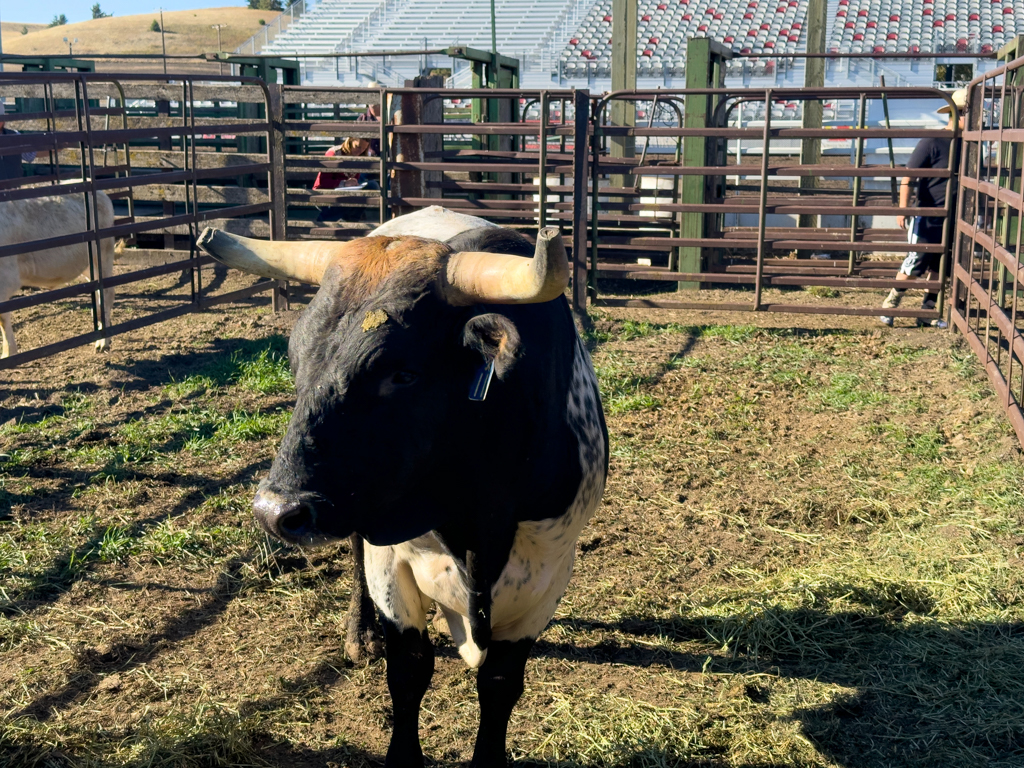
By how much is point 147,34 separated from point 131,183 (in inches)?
2939

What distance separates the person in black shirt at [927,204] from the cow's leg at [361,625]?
6.50 metres

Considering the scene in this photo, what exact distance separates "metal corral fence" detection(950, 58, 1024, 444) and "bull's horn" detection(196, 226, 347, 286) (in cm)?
417

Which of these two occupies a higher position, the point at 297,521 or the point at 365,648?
the point at 297,521

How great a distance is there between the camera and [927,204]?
9.17 meters

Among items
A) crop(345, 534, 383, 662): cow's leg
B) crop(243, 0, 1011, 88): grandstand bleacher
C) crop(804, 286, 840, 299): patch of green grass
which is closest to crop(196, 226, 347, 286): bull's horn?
crop(345, 534, 383, 662): cow's leg

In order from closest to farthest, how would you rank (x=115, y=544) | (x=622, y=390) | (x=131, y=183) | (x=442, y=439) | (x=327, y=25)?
(x=442, y=439)
(x=115, y=544)
(x=622, y=390)
(x=131, y=183)
(x=327, y=25)

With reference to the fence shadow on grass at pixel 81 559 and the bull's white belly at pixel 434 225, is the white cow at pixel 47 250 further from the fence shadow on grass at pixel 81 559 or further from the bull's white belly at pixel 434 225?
the bull's white belly at pixel 434 225

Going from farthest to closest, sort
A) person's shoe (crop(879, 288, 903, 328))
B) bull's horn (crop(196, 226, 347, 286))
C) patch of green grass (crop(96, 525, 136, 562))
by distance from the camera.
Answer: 1. person's shoe (crop(879, 288, 903, 328))
2. patch of green grass (crop(96, 525, 136, 562))
3. bull's horn (crop(196, 226, 347, 286))

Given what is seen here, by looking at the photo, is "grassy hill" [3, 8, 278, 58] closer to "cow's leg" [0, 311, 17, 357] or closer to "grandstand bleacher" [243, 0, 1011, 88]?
"grandstand bleacher" [243, 0, 1011, 88]

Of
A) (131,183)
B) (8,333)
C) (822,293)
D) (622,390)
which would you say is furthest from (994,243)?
(8,333)

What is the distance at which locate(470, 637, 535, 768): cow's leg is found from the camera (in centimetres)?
304

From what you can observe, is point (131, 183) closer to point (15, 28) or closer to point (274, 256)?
point (274, 256)

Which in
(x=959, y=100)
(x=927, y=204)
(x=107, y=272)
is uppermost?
(x=959, y=100)

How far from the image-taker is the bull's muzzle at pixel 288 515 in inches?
89.7
